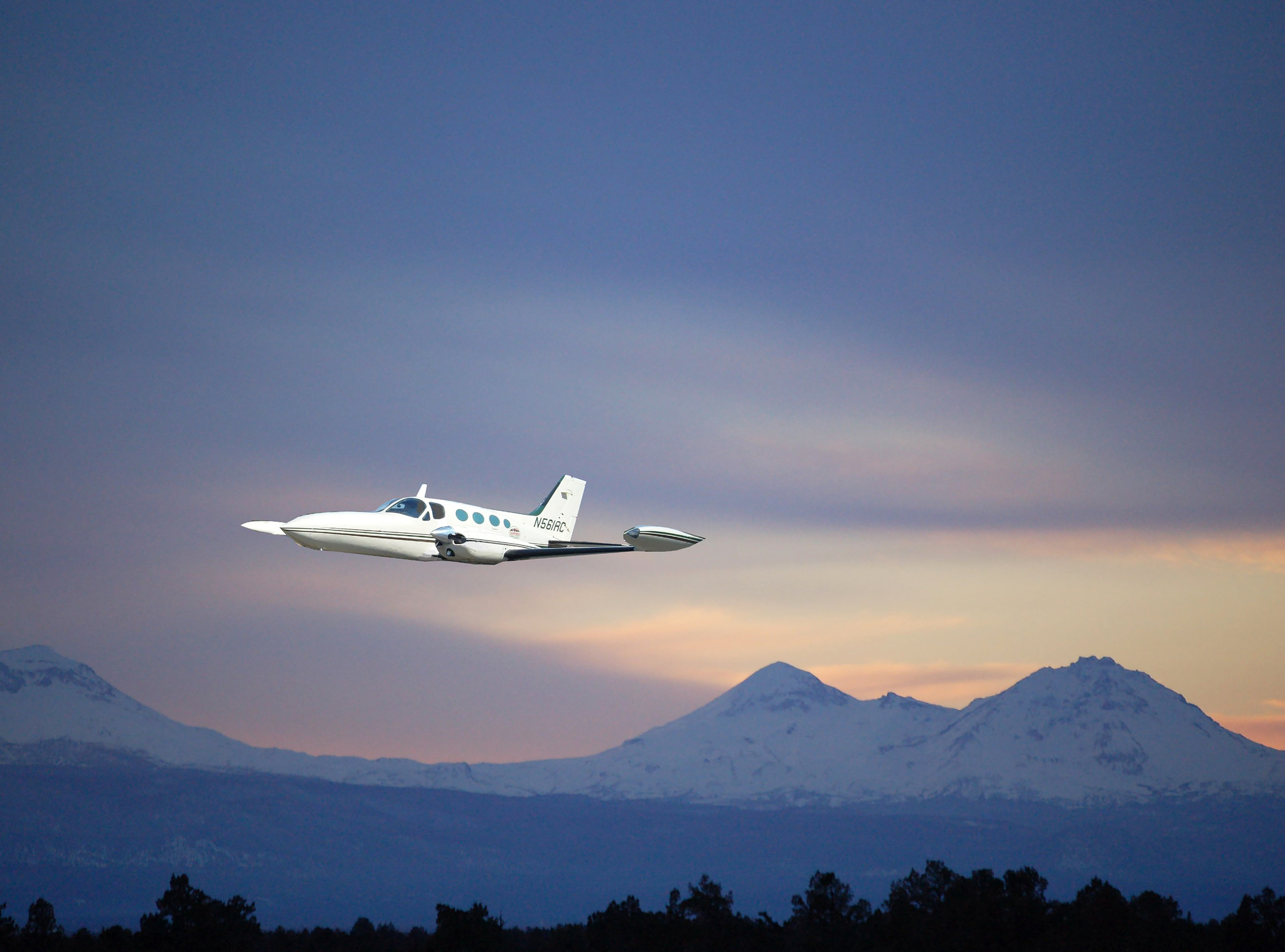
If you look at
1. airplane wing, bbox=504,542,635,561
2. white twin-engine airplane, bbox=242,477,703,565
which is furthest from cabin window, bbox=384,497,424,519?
airplane wing, bbox=504,542,635,561

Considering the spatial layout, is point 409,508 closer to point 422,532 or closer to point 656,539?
point 422,532

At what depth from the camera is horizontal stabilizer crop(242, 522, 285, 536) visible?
71438mm

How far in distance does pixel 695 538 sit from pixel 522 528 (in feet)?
48.0

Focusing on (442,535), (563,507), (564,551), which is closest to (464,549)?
(442,535)

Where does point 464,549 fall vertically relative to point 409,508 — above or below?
below

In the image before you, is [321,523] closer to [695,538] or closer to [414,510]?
[414,510]

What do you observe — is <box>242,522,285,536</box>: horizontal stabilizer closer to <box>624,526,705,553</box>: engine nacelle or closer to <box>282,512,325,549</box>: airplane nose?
<box>282,512,325,549</box>: airplane nose

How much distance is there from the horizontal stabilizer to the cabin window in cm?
736

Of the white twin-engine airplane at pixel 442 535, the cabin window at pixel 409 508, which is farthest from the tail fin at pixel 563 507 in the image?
the cabin window at pixel 409 508

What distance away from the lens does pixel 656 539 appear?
246 feet

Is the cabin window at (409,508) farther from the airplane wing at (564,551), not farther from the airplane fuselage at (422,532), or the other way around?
the airplane wing at (564,551)

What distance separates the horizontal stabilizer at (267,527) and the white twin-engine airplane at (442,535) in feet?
0.12

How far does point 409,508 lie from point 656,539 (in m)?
16.2

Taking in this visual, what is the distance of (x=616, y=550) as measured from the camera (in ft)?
262
